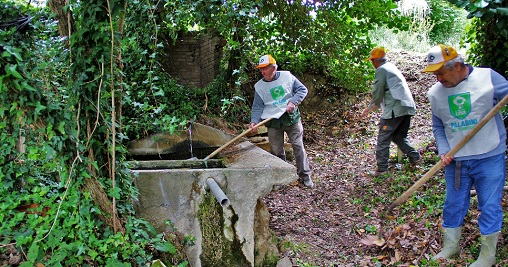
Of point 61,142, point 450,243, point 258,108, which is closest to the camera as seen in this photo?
point 61,142

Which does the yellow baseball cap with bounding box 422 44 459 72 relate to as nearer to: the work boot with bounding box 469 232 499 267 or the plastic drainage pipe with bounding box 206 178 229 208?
the work boot with bounding box 469 232 499 267

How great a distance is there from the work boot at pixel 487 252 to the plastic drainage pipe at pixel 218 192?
79.7 inches

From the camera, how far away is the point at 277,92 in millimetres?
5246

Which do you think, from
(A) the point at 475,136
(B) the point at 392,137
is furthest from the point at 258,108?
(A) the point at 475,136

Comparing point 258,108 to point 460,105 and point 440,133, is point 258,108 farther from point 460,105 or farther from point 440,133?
point 460,105

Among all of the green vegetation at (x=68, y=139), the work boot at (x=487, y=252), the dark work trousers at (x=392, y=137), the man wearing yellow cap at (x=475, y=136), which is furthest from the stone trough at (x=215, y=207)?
the dark work trousers at (x=392, y=137)

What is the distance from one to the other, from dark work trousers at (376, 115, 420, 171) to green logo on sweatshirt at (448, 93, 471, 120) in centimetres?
200

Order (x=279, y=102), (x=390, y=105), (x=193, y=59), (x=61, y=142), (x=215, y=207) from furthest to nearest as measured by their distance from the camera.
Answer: (x=193, y=59) → (x=279, y=102) → (x=390, y=105) → (x=215, y=207) → (x=61, y=142)

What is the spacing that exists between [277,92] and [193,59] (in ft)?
11.0

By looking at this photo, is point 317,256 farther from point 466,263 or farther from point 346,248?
point 466,263

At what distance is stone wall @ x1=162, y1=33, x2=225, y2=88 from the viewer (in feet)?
25.5

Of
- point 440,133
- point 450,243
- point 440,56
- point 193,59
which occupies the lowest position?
point 450,243

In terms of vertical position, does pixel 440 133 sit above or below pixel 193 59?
below

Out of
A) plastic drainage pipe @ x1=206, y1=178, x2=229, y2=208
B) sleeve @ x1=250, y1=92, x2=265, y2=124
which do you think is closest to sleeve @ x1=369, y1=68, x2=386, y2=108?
sleeve @ x1=250, y1=92, x2=265, y2=124
